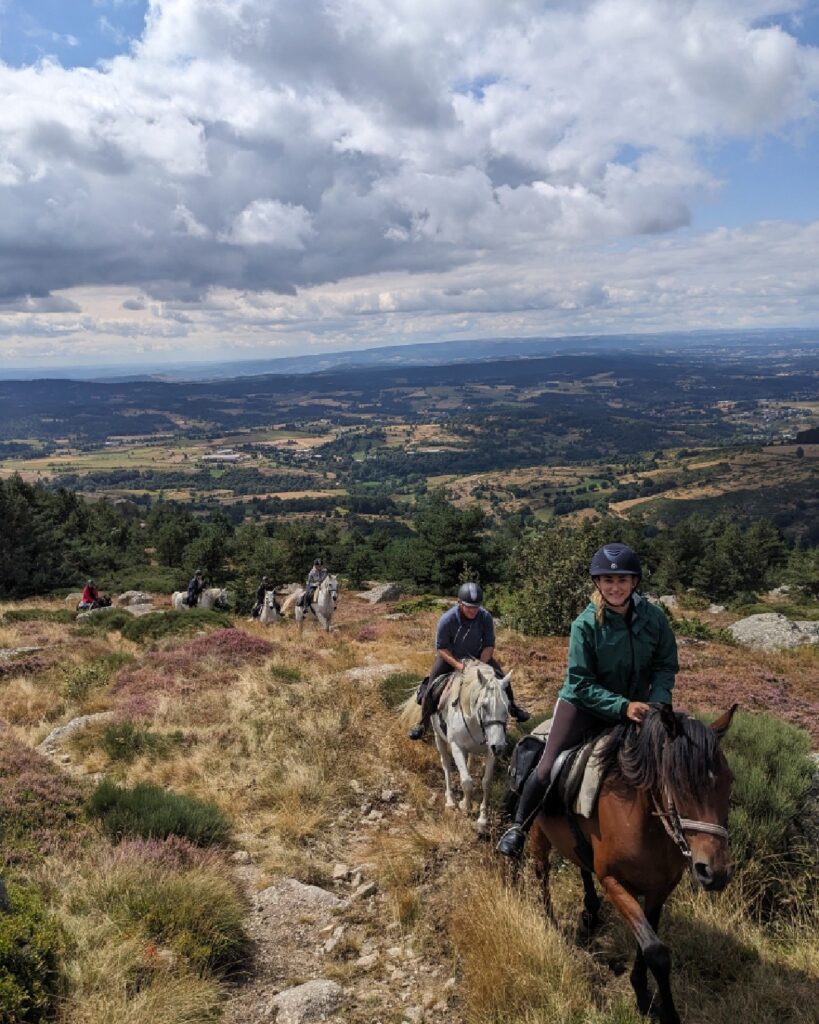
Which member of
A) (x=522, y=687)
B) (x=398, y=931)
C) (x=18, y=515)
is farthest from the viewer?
(x=18, y=515)

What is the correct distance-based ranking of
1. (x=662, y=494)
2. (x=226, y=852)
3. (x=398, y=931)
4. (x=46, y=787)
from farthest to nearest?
(x=662, y=494)
(x=46, y=787)
(x=226, y=852)
(x=398, y=931)

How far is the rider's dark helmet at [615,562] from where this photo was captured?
4496mm

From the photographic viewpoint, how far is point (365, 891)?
6.13m

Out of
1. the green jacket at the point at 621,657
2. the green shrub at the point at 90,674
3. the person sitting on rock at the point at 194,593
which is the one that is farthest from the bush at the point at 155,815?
the person sitting on rock at the point at 194,593

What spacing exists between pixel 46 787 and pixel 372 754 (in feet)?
14.8

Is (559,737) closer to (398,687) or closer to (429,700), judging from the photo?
(429,700)

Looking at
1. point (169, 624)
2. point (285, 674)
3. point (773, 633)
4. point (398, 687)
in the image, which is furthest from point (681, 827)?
point (169, 624)

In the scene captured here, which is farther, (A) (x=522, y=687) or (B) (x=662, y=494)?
(B) (x=662, y=494)

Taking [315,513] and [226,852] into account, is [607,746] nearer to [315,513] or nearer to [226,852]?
[226,852]

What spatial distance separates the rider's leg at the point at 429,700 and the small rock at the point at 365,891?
9.00 ft

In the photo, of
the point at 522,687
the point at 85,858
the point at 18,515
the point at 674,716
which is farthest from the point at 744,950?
the point at 18,515

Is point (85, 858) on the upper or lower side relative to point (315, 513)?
upper

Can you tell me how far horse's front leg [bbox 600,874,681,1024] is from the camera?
3965mm

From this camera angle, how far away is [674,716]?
3.94 meters
